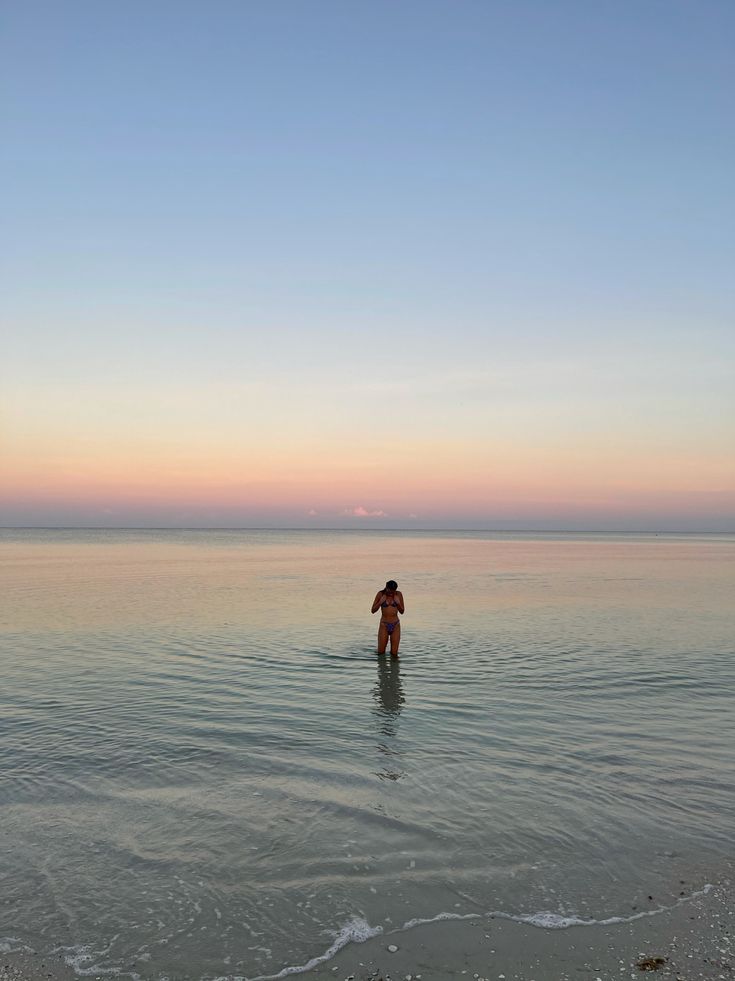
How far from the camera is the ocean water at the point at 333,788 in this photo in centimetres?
679

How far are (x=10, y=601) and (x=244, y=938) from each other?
31.3 m

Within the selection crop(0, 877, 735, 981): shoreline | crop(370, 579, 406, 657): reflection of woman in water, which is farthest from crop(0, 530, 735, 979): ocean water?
crop(370, 579, 406, 657): reflection of woman in water

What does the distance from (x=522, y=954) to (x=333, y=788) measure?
4.31 m

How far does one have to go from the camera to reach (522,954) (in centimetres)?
610

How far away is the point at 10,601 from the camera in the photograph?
33281 mm

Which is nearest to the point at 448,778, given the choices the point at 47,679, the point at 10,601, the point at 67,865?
the point at 67,865

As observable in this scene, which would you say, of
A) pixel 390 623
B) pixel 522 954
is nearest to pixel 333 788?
pixel 522 954

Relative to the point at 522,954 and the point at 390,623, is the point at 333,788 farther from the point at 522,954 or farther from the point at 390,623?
the point at 390,623

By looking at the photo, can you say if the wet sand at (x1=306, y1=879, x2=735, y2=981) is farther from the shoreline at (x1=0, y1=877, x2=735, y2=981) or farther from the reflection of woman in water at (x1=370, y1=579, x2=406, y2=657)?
the reflection of woman in water at (x1=370, y1=579, x2=406, y2=657)

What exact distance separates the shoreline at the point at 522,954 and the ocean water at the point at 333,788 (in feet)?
0.60

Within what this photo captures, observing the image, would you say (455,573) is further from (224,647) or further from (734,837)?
(734,837)

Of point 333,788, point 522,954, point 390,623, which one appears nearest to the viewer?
point 522,954

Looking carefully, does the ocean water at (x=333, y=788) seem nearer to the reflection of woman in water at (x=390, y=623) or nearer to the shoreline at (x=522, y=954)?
the shoreline at (x=522, y=954)

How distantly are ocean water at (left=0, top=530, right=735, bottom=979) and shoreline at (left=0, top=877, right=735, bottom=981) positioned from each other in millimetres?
183
